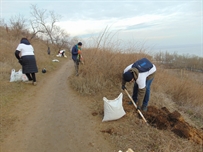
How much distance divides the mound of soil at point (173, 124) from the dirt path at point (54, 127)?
4.07 ft

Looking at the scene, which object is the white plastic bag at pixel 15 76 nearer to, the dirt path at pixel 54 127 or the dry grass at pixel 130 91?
the dirt path at pixel 54 127

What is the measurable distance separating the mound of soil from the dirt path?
1.24 meters

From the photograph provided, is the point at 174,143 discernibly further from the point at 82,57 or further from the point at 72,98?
the point at 82,57

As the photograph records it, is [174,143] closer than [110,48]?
Yes

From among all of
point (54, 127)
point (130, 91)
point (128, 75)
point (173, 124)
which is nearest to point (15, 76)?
point (54, 127)

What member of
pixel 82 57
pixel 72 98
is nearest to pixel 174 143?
pixel 72 98

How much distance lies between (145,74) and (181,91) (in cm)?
441

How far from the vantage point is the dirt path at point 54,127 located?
2.63 meters

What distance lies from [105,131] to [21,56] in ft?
11.8

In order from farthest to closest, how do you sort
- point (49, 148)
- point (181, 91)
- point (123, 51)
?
point (181, 91)
point (123, 51)
point (49, 148)

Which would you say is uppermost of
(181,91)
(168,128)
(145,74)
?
(145,74)

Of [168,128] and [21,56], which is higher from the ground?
[21,56]

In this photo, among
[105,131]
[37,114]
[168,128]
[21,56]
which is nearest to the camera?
[105,131]

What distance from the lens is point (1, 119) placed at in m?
3.31
